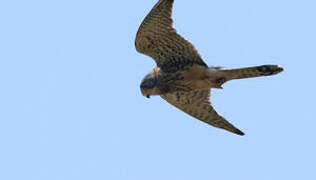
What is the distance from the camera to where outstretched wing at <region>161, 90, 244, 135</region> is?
38.5 feet

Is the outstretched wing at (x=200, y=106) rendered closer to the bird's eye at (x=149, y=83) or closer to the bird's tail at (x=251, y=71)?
the bird's eye at (x=149, y=83)

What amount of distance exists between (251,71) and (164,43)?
168 cm

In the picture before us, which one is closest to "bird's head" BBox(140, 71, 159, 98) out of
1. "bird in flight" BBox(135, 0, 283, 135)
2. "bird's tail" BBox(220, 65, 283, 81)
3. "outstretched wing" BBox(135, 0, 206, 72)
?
"bird in flight" BBox(135, 0, 283, 135)

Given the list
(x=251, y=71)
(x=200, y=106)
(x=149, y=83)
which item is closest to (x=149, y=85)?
(x=149, y=83)

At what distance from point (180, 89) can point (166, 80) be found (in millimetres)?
310

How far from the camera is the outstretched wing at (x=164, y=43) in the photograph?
34.1 feet

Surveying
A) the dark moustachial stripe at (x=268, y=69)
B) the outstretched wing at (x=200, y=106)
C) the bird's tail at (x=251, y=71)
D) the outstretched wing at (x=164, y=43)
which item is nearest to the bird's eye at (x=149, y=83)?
the outstretched wing at (x=164, y=43)

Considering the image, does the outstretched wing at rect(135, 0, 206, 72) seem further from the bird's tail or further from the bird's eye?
the bird's tail

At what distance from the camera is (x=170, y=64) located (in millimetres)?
11031

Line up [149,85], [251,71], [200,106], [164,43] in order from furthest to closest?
[200,106] → [149,85] → [164,43] → [251,71]

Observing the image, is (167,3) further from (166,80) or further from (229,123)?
(229,123)

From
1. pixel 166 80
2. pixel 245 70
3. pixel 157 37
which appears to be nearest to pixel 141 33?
pixel 157 37

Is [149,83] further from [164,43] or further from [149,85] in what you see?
Answer: [164,43]

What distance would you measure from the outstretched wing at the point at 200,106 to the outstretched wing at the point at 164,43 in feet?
3.03
